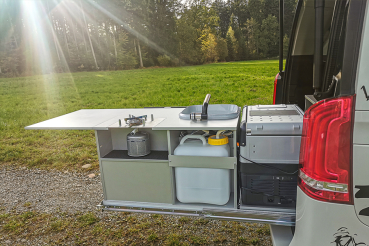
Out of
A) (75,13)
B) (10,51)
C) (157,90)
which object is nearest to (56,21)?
(75,13)

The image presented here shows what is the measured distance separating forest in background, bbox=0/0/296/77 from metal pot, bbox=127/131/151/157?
12204mm

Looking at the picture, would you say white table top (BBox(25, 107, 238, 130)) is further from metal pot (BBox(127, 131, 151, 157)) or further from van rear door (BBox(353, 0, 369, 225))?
van rear door (BBox(353, 0, 369, 225))

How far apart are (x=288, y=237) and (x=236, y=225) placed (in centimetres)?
122

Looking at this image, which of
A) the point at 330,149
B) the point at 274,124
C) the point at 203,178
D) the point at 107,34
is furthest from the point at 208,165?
the point at 107,34

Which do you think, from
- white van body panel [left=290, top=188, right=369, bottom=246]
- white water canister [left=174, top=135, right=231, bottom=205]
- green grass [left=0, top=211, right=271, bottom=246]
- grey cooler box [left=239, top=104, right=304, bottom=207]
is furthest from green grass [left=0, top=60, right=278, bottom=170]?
white van body panel [left=290, top=188, right=369, bottom=246]

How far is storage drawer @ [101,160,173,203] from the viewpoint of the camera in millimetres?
2012

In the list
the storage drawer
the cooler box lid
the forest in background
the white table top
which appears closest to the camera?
the cooler box lid

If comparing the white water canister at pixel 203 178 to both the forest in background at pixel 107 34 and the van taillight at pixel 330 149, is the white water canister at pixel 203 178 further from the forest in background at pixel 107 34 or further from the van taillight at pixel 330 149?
the forest in background at pixel 107 34

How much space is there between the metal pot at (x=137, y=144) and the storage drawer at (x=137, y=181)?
0.33ft

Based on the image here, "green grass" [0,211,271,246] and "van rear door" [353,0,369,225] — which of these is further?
"green grass" [0,211,271,246]

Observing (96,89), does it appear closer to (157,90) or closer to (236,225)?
(157,90)

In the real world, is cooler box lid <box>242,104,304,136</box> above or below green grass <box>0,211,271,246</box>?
above

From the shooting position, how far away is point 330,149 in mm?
1164

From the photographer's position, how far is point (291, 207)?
1.80 meters
